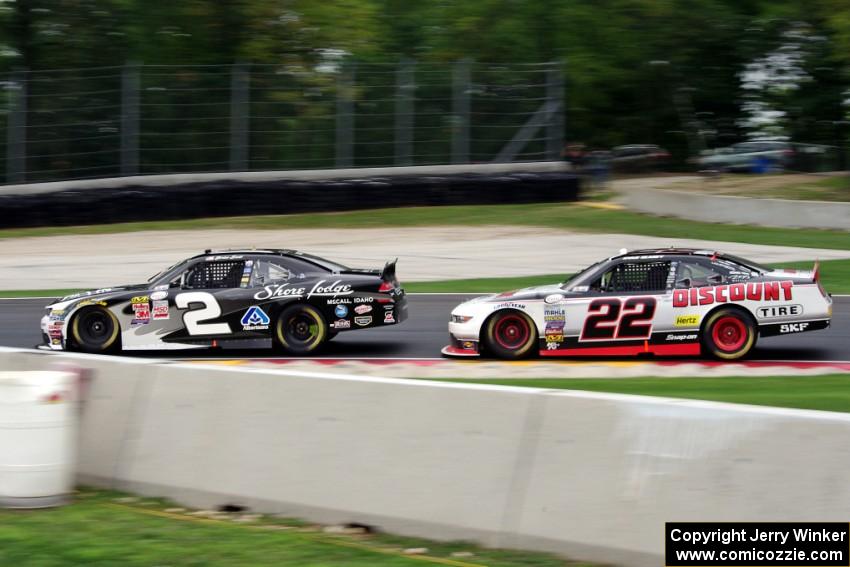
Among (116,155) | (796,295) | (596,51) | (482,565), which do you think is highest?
(596,51)

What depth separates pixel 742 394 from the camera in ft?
33.1

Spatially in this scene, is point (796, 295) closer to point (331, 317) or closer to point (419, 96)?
point (331, 317)

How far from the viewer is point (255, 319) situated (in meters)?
13.3

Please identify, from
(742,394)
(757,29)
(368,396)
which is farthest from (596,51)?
(368,396)

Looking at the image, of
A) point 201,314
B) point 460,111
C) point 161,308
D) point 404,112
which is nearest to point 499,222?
point 460,111

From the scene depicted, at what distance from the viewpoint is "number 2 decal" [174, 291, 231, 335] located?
1332 cm

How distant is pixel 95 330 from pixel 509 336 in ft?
16.6

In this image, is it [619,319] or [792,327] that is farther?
[619,319]

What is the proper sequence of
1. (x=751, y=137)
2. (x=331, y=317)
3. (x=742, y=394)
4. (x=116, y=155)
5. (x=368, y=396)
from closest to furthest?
(x=368, y=396) < (x=742, y=394) < (x=331, y=317) < (x=116, y=155) < (x=751, y=137)

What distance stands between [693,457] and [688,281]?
7219 millimetres

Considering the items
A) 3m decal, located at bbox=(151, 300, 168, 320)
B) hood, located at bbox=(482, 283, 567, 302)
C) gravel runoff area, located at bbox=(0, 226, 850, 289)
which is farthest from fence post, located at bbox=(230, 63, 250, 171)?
hood, located at bbox=(482, 283, 567, 302)

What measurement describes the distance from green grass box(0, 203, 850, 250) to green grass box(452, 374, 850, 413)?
44.3ft

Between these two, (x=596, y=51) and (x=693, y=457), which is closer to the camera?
(x=693, y=457)

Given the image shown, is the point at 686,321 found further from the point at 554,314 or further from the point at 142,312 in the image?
the point at 142,312
